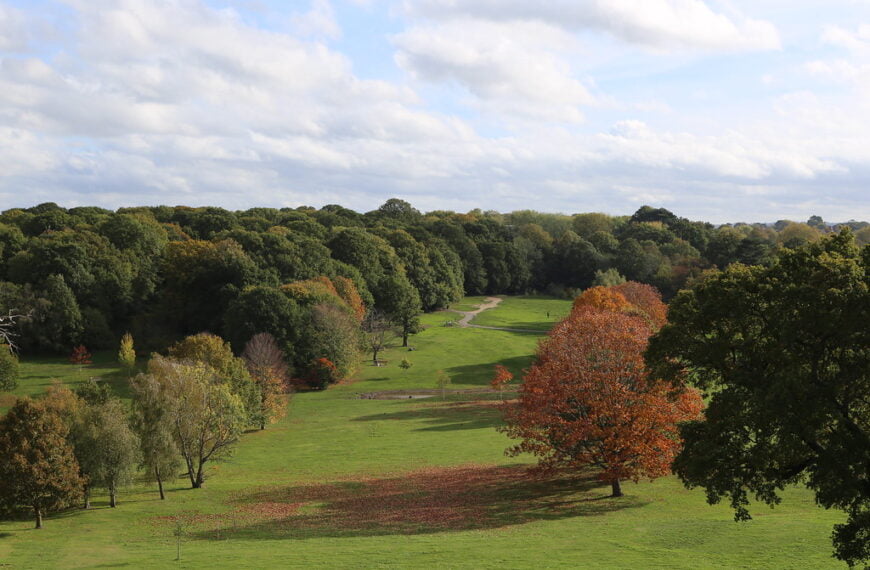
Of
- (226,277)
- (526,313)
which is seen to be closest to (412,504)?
(226,277)

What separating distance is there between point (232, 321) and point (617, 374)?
5975 cm

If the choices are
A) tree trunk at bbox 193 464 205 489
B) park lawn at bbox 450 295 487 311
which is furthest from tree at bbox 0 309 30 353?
park lawn at bbox 450 295 487 311

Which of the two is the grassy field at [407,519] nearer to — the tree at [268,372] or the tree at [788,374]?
the tree at [268,372]

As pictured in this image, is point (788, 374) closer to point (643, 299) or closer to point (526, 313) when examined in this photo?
point (643, 299)

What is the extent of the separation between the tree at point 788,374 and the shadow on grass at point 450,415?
3861cm

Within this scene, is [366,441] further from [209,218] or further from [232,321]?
Answer: [209,218]

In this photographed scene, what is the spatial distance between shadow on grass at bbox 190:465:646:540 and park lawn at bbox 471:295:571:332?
245 feet

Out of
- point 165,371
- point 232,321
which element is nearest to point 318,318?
point 232,321

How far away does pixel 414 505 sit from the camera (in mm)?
38750

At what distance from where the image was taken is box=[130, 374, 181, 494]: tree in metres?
44.5

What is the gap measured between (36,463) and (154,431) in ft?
24.2

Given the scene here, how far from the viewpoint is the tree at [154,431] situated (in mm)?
44469

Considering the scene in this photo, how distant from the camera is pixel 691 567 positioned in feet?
83.1

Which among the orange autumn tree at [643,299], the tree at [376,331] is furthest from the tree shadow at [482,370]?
the orange autumn tree at [643,299]
